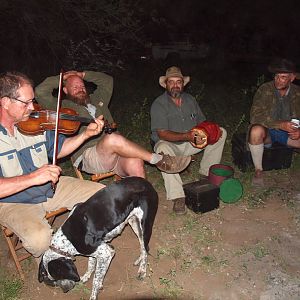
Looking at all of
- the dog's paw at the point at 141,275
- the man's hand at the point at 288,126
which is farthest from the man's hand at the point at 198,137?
the dog's paw at the point at 141,275

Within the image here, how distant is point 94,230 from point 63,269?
40 cm

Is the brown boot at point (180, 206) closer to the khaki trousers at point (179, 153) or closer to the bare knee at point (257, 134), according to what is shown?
the khaki trousers at point (179, 153)

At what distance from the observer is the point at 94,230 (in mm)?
3064

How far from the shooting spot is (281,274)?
11.7ft

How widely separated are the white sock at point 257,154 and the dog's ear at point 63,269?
10.5 ft

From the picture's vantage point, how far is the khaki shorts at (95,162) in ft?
13.6

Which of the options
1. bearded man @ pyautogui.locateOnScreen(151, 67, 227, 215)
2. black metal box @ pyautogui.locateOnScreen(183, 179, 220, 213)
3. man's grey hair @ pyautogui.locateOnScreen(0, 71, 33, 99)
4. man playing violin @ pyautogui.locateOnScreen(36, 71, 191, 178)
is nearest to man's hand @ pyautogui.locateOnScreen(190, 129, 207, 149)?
bearded man @ pyautogui.locateOnScreen(151, 67, 227, 215)

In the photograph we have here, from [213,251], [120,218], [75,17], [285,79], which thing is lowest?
[213,251]

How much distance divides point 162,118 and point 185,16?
18152 millimetres

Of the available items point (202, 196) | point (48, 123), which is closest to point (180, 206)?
point (202, 196)

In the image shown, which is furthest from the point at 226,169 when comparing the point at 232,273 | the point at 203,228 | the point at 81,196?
the point at 81,196

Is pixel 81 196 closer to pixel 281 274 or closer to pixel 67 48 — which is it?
pixel 281 274

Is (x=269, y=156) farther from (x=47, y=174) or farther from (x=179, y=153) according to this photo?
(x=47, y=174)

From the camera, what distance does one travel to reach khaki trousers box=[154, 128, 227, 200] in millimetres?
4548
